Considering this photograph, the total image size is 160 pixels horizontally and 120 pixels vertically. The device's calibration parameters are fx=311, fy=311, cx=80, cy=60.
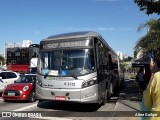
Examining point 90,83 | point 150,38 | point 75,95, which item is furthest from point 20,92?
point 150,38

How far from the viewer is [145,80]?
1881 cm

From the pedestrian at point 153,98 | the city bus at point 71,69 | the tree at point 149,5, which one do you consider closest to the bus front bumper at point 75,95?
the city bus at point 71,69

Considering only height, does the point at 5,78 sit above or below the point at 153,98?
below

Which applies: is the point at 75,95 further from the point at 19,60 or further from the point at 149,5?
the point at 19,60

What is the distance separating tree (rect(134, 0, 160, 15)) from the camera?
12.4 metres

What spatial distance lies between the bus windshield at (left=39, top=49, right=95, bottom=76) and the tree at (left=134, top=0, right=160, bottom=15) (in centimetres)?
303

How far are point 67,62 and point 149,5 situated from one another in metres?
4.08

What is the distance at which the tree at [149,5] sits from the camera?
12.4 m

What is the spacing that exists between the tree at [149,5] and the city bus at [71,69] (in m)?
2.32

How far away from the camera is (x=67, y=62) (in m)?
12.2

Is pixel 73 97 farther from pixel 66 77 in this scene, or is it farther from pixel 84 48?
pixel 84 48

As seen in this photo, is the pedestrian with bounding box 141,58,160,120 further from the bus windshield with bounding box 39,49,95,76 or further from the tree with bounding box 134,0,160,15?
the tree with bounding box 134,0,160,15

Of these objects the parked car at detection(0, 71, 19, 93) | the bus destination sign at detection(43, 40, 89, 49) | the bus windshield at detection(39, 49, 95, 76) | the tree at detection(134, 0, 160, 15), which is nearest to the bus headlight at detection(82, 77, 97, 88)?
the bus windshield at detection(39, 49, 95, 76)

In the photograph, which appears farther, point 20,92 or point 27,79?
point 27,79
